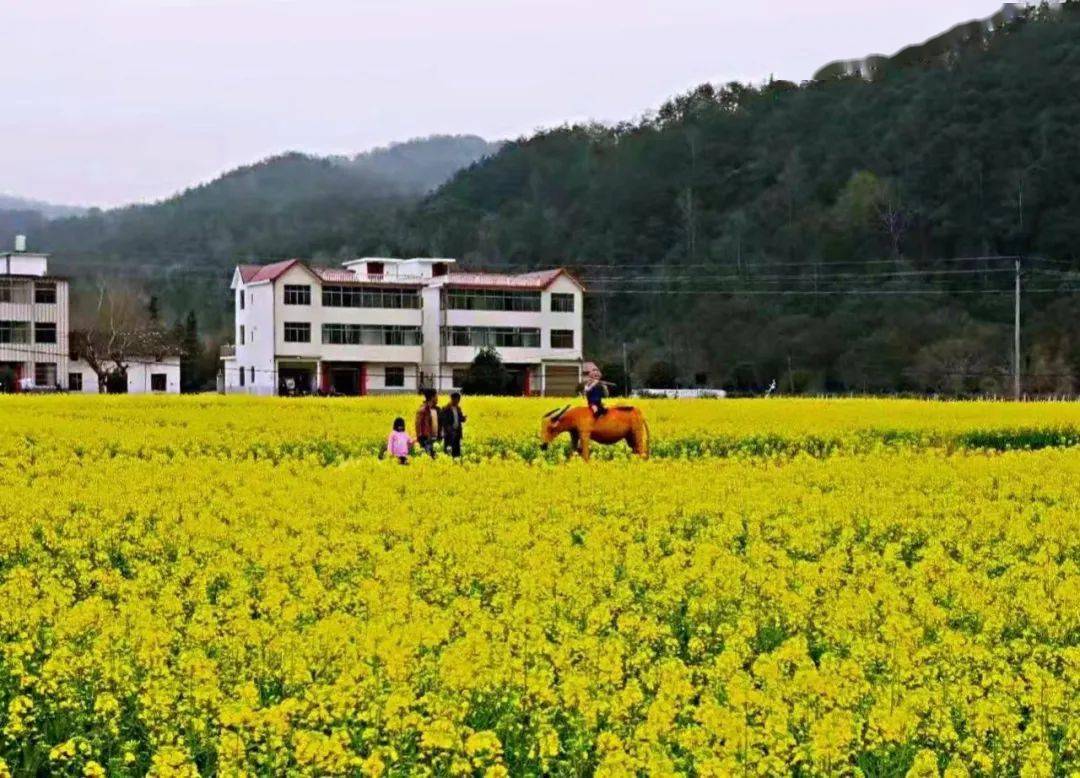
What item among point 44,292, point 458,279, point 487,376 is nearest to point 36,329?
point 44,292

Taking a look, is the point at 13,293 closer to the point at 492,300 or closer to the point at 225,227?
the point at 492,300

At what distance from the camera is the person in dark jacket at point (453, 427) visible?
2373cm

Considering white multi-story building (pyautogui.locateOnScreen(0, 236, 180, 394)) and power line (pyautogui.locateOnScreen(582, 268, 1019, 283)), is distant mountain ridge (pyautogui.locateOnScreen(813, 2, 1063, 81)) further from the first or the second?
white multi-story building (pyautogui.locateOnScreen(0, 236, 180, 394))

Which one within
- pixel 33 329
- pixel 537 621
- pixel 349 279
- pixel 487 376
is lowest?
pixel 537 621

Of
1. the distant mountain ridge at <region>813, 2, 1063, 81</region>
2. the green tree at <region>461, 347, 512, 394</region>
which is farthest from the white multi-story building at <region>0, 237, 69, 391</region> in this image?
the distant mountain ridge at <region>813, 2, 1063, 81</region>

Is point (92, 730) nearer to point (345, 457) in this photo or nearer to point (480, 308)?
point (345, 457)

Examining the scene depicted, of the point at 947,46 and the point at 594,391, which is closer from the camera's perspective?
the point at 594,391

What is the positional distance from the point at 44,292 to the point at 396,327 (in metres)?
16.0

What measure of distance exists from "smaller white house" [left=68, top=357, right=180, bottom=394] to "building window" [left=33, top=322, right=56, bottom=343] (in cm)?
192

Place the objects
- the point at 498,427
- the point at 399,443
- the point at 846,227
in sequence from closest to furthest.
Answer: the point at 399,443 < the point at 498,427 < the point at 846,227

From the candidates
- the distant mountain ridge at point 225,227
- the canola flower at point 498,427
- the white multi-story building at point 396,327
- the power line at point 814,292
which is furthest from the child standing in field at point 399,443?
the distant mountain ridge at point 225,227

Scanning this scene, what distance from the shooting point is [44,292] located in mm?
69562

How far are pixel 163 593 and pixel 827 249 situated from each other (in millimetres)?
71789

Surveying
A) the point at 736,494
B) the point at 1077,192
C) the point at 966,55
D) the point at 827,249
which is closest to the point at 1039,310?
the point at 1077,192
